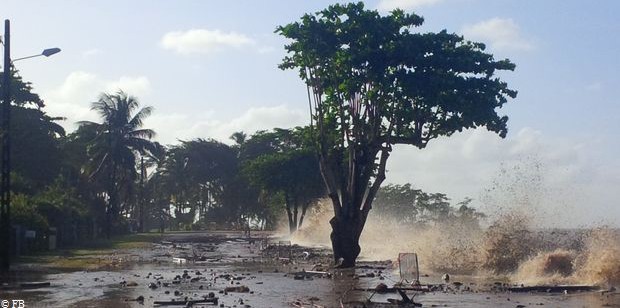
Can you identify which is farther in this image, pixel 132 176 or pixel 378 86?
pixel 132 176

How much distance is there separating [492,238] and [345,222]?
248 inches

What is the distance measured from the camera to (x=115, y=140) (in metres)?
75.9

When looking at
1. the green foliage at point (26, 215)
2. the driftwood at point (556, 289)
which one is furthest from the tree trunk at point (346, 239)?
the green foliage at point (26, 215)

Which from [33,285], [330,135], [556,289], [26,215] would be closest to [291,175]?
[26,215]

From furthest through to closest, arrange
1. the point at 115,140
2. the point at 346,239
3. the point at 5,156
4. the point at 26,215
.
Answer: the point at 115,140, the point at 26,215, the point at 346,239, the point at 5,156

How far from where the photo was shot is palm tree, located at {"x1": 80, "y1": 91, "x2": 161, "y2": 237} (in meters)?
76.2

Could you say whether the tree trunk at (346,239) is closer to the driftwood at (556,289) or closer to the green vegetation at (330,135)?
the green vegetation at (330,135)

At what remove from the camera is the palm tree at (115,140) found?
250ft

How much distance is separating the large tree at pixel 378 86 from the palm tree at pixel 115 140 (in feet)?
141

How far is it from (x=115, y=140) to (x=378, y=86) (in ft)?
154

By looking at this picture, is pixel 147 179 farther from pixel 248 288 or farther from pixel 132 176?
pixel 248 288

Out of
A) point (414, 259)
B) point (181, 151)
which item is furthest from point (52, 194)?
point (181, 151)

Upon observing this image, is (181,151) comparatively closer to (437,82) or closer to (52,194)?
(52,194)

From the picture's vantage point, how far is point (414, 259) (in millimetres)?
26625
